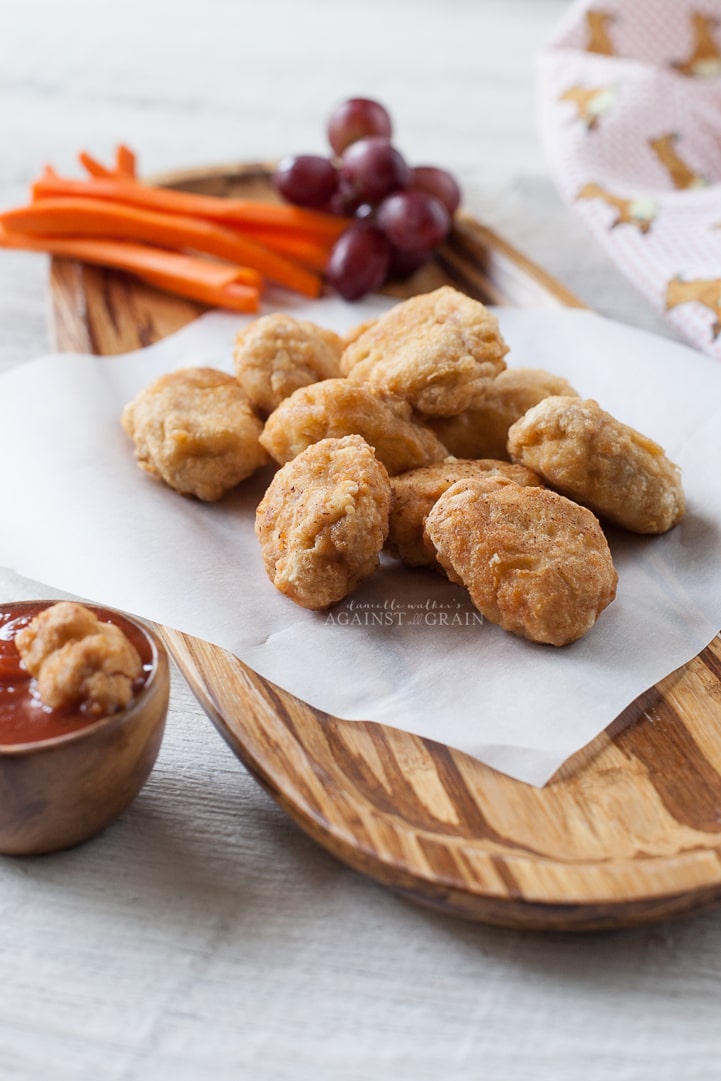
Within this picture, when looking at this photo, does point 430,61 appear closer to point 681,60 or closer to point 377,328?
point 681,60

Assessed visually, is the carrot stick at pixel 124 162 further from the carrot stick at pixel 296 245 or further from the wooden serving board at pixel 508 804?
the wooden serving board at pixel 508 804

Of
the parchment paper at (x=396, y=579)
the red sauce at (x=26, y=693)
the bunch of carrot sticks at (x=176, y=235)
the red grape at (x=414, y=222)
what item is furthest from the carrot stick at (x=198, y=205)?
the red sauce at (x=26, y=693)

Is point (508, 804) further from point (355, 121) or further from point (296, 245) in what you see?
point (355, 121)

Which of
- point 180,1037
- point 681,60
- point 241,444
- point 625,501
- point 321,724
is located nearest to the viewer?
point 180,1037

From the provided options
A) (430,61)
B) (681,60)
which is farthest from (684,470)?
(430,61)

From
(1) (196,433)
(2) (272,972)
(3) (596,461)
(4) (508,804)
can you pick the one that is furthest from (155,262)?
(2) (272,972)

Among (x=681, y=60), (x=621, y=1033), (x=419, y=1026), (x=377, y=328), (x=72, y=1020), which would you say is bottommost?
(x=72, y=1020)

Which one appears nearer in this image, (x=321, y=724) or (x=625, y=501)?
(x=321, y=724)
